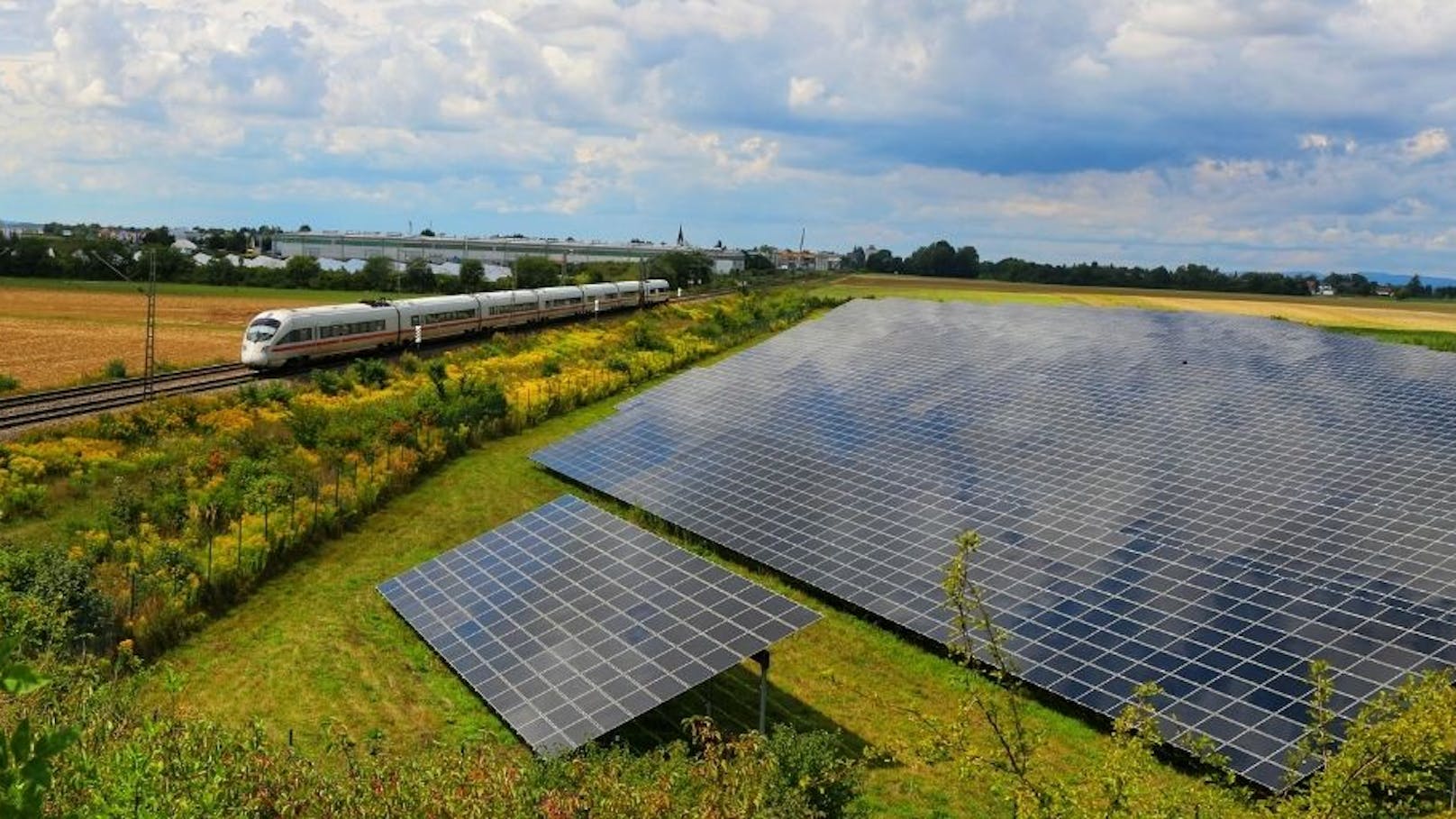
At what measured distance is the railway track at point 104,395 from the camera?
35125 millimetres

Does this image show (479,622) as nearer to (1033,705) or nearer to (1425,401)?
(1033,705)

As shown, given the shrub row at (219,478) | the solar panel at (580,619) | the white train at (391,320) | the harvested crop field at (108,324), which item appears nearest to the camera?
the solar panel at (580,619)

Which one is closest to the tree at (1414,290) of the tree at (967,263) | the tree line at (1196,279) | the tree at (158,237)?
the tree line at (1196,279)

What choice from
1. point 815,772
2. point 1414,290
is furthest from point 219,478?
point 1414,290

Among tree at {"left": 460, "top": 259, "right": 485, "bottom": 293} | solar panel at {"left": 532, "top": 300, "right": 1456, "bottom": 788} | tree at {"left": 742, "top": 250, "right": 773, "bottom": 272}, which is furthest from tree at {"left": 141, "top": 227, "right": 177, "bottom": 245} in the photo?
solar panel at {"left": 532, "top": 300, "right": 1456, "bottom": 788}

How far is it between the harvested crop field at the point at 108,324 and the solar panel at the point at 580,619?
34.7 metres

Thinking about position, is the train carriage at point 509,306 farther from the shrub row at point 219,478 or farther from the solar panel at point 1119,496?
the solar panel at point 1119,496

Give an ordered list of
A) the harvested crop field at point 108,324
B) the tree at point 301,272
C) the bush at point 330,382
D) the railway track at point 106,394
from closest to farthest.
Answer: the railway track at point 106,394
the bush at point 330,382
the harvested crop field at point 108,324
the tree at point 301,272

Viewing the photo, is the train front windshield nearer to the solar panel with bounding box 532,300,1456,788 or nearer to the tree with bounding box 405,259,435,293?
the solar panel with bounding box 532,300,1456,788

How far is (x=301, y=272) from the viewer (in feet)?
390

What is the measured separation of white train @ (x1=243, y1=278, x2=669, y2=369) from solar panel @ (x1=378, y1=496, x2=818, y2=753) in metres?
25.9

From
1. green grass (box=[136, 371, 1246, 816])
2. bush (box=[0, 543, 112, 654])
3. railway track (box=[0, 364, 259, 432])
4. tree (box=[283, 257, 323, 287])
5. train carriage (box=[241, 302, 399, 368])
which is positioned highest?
tree (box=[283, 257, 323, 287])

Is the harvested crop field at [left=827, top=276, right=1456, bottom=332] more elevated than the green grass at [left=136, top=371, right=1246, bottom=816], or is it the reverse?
the harvested crop field at [left=827, top=276, right=1456, bottom=332]

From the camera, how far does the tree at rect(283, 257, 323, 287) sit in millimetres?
117938
